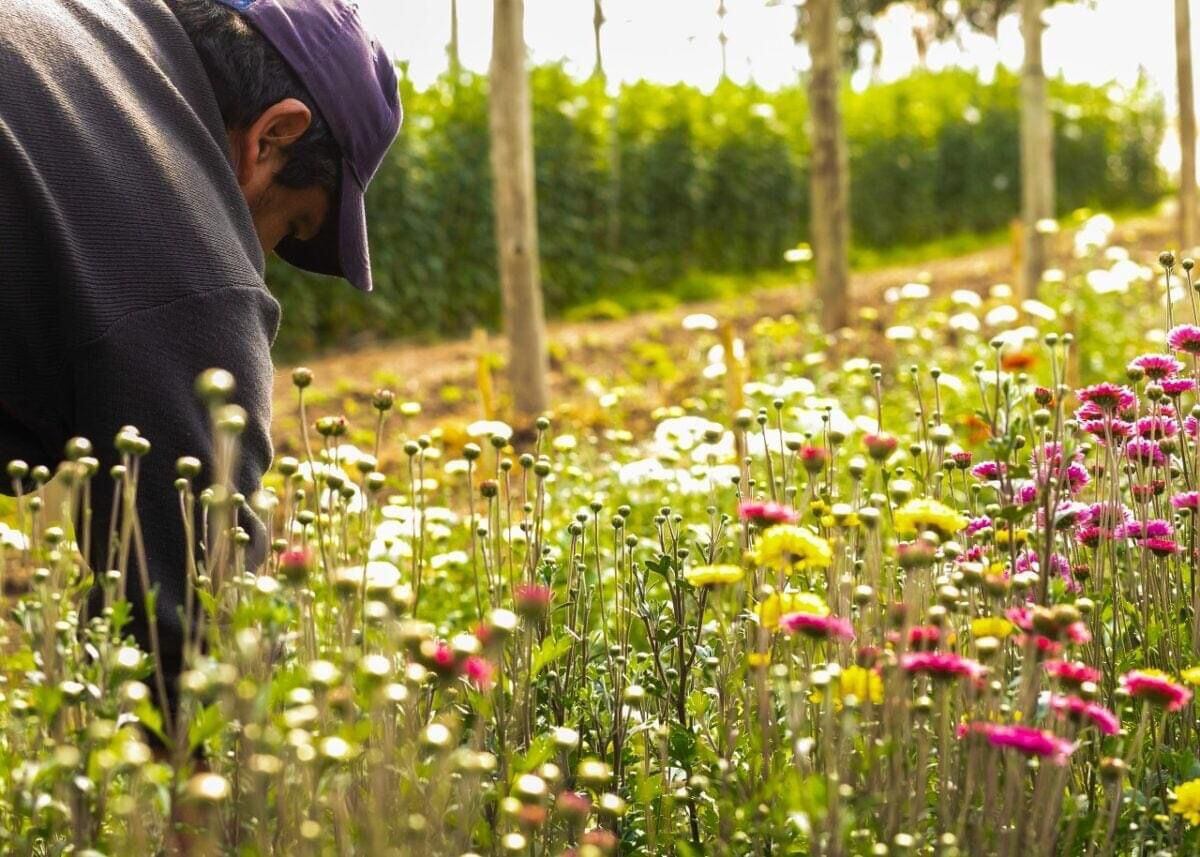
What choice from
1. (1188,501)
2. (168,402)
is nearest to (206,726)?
(168,402)

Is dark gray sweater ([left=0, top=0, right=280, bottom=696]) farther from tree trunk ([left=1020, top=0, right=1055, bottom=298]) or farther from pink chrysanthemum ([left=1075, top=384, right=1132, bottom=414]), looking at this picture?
tree trunk ([left=1020, top=0, right=1055, bottom=298])

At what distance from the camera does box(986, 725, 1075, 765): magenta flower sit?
4.81 ft

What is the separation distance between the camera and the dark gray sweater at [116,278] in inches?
72.3

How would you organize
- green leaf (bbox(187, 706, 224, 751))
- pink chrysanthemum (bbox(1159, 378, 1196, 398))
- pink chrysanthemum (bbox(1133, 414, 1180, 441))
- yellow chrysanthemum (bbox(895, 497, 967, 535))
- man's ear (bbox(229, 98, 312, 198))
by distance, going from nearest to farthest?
green leaf (bbox(187, 706, 224, 751)), yellow chrysanthemum (bbox(895, 497, 967, 535)), man's ear (bbox(229, 98, 312, 198)), pink chrysanthemum (bbox(1159, 378, 1196, 398)), pink chrysanthemum (bbox(1133, 414, 1180, 441))

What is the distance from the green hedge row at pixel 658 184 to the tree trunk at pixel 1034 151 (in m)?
4.51

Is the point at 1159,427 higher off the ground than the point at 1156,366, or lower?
lower

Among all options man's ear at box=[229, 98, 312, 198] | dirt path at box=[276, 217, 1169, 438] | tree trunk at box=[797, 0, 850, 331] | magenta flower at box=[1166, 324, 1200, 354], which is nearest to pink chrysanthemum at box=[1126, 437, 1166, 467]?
magenta flower at box=[1166, 324, 1200, 354]

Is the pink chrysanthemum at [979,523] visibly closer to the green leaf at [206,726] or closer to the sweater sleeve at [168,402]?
the sweater sleeve at [168,402]

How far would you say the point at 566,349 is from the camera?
959 centimetres

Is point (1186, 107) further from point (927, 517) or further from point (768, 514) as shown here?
point (768, 514)

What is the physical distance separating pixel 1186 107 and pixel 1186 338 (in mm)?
8175

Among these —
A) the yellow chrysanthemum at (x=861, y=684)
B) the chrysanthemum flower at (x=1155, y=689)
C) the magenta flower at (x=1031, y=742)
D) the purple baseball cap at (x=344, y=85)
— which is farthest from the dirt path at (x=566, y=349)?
the magenta flower at (x=1031, y=742)

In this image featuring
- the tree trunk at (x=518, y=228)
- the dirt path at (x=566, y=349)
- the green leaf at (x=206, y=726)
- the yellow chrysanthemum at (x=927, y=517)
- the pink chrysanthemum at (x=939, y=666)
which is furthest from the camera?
the dirt path at (x=566, y=349)

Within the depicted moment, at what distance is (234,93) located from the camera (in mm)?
2184
